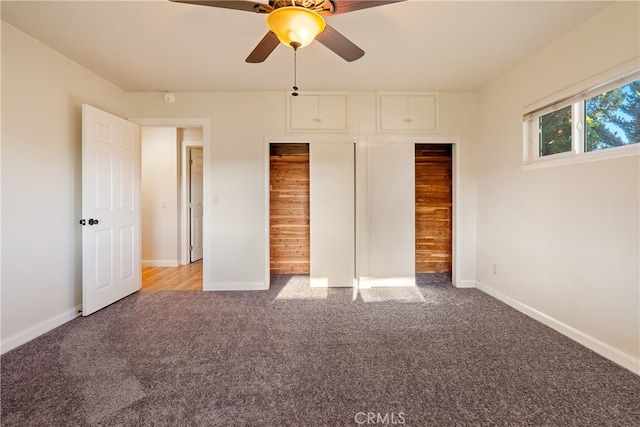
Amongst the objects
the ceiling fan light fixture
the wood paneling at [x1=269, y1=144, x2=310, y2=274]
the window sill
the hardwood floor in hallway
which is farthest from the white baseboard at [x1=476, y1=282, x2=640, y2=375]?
A: the hardwood floor in hallway

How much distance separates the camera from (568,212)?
221cm

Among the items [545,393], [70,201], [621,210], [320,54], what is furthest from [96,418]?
[621,210]

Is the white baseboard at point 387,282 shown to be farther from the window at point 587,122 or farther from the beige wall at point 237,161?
the window at point 587,122

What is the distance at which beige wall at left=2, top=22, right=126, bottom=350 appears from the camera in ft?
6.77

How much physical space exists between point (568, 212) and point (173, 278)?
15.2 feet

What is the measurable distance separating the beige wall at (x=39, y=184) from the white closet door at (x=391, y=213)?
3.17 meters

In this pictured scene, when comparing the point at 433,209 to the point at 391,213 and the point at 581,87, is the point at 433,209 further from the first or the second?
the point at 581,87

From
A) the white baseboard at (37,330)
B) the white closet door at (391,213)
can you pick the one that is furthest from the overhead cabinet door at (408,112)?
the white baseboard at (37,330)

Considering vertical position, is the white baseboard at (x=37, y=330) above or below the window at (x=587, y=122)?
below

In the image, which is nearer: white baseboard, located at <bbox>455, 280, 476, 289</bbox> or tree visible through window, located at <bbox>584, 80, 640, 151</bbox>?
tree visible through window, located at <bbox>584, 80, 640, 151</bbox>

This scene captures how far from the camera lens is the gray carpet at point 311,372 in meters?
1.40

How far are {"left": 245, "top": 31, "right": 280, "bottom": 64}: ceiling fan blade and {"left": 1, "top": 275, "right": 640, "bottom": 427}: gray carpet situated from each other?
2.19 metres

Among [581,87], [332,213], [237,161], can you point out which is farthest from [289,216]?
[581,87]

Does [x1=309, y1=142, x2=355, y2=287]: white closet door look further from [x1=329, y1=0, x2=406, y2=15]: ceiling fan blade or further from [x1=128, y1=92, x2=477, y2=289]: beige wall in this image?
[x1=329, y1=0, x2=406, y2=15]: ceiling fan blade
